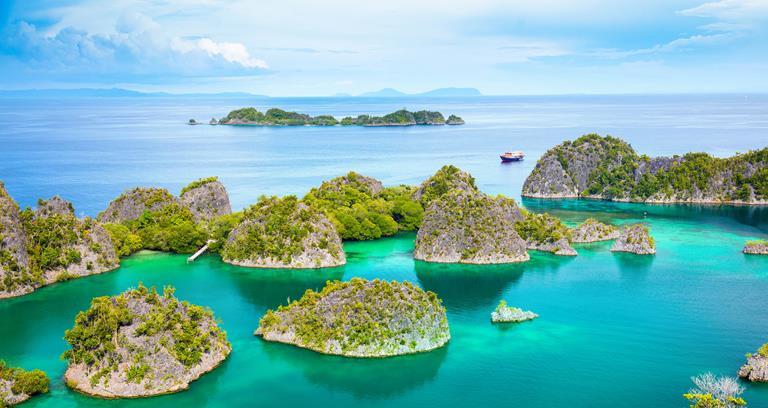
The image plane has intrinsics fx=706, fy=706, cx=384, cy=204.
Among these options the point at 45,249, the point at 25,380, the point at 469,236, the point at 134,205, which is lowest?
the point at 25,380

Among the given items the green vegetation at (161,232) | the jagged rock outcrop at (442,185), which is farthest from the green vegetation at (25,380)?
the jagged rock outcrop at (442,185)

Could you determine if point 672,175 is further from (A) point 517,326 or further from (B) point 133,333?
(B) point 133,333

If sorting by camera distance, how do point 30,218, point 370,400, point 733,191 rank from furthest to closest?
point 733,191 → point 30,218 → point 370,400

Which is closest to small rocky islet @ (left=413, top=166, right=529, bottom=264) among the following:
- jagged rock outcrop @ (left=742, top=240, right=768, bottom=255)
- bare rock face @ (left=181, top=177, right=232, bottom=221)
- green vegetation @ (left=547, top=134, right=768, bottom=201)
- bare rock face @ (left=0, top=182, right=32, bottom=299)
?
jagged rock outcrop @ (left=742, top=240, right=768, bottom=255)

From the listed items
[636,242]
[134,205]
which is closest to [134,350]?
[134,205]

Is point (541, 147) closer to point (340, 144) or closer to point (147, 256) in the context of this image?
point (340, 144)

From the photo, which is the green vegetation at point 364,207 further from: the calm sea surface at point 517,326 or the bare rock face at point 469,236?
the bare rock face at point 469,236

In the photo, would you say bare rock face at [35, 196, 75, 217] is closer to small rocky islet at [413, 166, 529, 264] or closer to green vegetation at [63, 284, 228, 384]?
green vegetation at [63, 284, 228, 384]

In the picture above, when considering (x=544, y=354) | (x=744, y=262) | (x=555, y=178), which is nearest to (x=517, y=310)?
(x=544, y=354)
